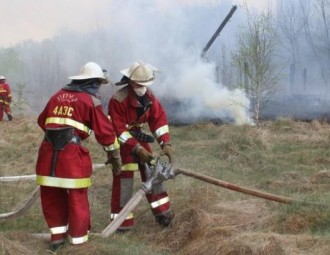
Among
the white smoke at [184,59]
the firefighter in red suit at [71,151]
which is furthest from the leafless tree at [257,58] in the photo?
the firefighter in red suit at [71,151]

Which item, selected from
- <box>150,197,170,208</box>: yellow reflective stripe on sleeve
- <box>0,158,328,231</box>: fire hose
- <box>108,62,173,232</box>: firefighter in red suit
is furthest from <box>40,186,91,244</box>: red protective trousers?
<box>150,197,170,208</box>: yellow reflective stripe on sleeve

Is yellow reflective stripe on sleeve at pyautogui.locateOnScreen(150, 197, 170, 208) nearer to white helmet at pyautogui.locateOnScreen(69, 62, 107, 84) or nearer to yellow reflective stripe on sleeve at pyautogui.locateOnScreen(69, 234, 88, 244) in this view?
yellow reflective stripe on sleeve at pyautogui.locateOnScreen(69, 234, 88, 244)

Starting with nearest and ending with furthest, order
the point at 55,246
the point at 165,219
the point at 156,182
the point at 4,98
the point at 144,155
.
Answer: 1. the point at 55,246
2. the point at 144,155
3. the point at 156,182
4. the point at 165,219
5. the point at 4,98

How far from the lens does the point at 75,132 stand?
14.2ft

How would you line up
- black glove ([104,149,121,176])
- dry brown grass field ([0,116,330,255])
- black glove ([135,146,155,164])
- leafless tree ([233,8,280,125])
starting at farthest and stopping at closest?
leafless tree ([233,8,280,125]), black glove ([135,146,155,164]), black glove ([104,149,121,176]), dry brown grass field ([0,116,330,255])

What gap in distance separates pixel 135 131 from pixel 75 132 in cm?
109

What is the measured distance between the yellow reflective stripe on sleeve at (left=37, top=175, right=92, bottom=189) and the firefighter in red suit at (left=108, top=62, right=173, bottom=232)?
837 mm

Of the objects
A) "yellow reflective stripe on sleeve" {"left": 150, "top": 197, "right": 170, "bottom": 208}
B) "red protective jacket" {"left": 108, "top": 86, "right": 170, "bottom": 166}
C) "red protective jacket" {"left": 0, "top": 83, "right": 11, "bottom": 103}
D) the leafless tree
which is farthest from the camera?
"red protective jacket" {"left": 0, "top": 83, "right": 11, "bottom": 103}

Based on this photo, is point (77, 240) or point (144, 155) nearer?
point (77, 240)

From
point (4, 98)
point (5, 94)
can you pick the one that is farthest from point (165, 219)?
point (5, 94)

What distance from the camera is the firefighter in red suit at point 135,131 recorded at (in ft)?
16.5

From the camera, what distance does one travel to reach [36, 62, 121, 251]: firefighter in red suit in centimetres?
427

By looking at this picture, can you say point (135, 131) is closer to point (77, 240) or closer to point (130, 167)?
point (130, 167)

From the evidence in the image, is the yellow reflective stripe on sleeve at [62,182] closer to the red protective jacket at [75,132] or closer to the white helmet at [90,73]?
the red protective jacket at [75,132]
